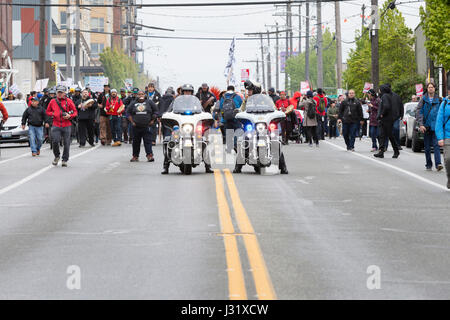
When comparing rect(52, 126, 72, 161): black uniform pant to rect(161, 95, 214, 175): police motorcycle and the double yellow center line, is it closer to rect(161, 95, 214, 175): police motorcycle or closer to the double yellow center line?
rect(161, 95, 214, 175): police motorcycle

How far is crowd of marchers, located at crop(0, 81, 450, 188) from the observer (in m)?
21.7

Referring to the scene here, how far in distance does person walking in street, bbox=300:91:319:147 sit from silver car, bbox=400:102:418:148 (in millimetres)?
2875

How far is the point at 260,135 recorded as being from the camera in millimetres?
19750

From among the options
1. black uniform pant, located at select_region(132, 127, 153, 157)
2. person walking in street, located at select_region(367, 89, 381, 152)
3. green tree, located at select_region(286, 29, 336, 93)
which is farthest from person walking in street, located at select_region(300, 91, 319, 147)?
green tree, located at select_region(286, 29, 336, 93)

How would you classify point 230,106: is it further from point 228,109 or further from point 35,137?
point 35,137

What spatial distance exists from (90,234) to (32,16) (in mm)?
76746

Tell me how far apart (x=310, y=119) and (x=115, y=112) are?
6.37 metres

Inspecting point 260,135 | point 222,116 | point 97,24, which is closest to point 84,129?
point 222,116

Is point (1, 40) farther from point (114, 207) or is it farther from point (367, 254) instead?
point (367, 254)

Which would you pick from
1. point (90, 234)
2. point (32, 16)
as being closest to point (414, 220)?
point (90, 234)

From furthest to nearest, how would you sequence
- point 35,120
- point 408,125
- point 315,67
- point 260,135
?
point 315,67 → point 408,125 → point 35,120 → point 260,135

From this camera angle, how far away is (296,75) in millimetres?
118688

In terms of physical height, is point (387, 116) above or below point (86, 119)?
below
